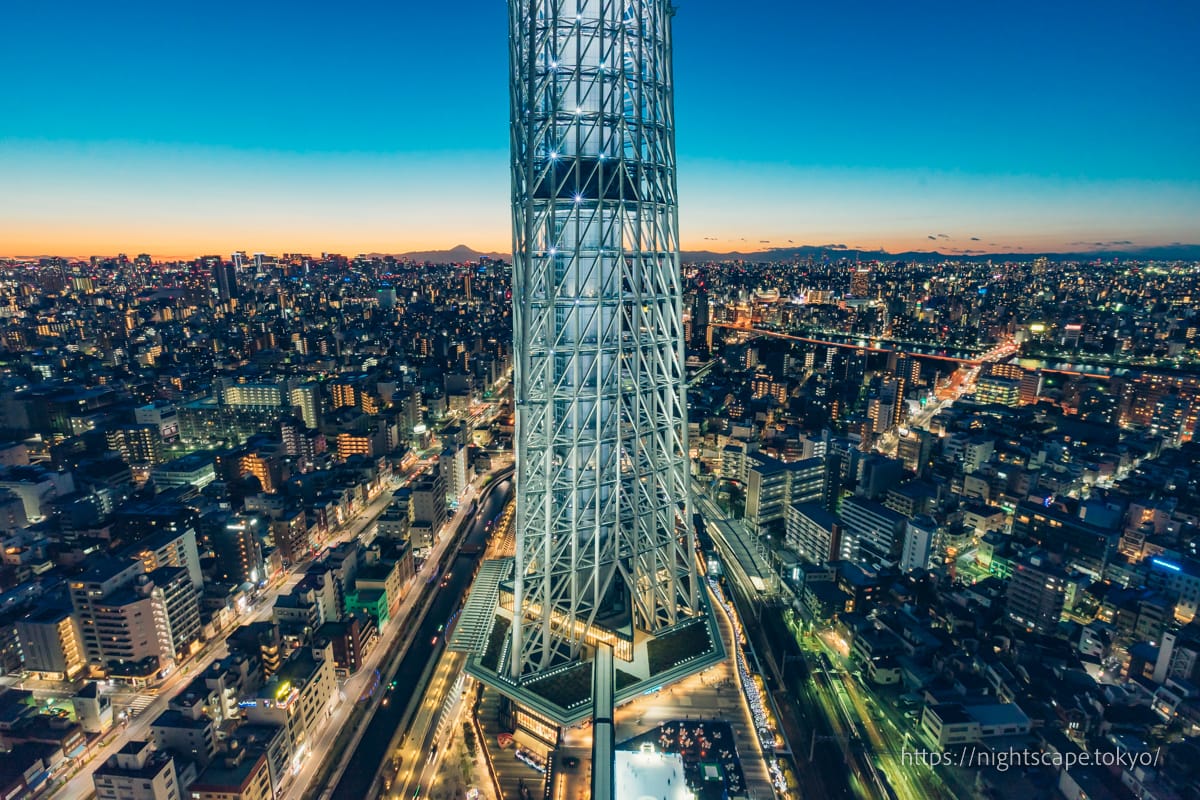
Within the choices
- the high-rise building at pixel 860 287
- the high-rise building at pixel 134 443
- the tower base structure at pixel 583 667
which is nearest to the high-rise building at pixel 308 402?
the high-rise building at pixel 134 443

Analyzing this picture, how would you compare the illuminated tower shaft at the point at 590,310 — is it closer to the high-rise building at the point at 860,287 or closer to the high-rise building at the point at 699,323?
the high-rise building at the point at 699,323

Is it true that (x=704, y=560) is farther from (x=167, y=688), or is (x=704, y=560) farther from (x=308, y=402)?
(x=308, y=402)

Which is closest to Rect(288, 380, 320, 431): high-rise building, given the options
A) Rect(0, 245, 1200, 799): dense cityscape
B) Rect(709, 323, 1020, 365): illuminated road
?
Rect(0, 245, 1200, 799): dense cityscape

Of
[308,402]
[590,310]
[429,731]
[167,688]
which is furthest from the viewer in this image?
[308,402]

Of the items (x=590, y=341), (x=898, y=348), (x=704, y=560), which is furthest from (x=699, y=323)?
(x=590, y=341)

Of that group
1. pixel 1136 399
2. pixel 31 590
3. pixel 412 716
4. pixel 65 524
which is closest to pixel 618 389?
pixel 412 716

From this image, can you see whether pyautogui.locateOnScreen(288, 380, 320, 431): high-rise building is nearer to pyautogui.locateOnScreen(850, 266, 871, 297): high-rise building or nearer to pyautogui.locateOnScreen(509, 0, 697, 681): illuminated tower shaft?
pyautogui.locateOnScreen(509, 0, 697, 681): illuminated tower shaft

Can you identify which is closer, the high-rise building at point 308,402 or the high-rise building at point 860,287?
the high-rise building at point 308,402
